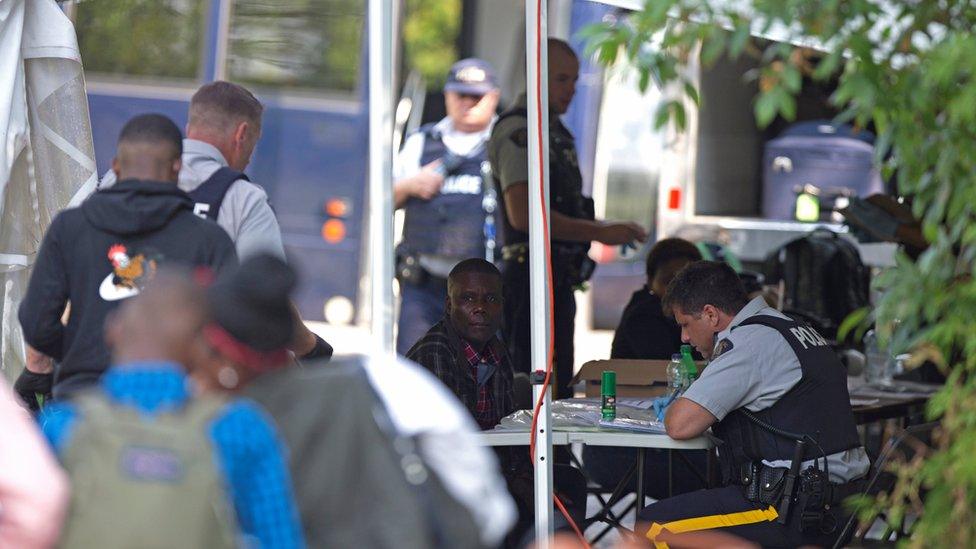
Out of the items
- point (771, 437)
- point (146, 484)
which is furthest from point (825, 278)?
point (146, 484)

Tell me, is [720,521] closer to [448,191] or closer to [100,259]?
[100,259]

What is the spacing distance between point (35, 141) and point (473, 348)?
156cm

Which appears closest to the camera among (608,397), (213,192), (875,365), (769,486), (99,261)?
(99,261)

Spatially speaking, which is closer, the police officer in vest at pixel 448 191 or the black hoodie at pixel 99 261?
the black hoodie at pixel 99 261

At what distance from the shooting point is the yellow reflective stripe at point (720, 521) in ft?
14.4

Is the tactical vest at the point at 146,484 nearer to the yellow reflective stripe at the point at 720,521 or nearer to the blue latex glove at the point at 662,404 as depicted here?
the yellow reflective stripe at the point at 720,521

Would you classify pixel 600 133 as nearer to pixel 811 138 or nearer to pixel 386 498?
pixel 811 138

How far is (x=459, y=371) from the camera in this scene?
15.9 feet

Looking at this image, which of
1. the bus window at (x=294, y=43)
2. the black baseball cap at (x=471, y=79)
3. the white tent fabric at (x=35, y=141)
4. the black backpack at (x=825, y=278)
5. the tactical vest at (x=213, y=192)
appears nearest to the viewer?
the tactical vest at (x=213, y=192)

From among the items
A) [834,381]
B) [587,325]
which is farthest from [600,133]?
[834,381]

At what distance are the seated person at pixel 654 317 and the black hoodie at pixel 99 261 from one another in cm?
278

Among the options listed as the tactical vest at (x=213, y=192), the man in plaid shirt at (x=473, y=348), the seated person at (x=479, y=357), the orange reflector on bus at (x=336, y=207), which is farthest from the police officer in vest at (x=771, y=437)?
the orange reflector on bus at (x=336, y=207)

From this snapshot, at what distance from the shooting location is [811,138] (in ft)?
30.9

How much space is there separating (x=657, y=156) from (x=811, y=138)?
100 cm
